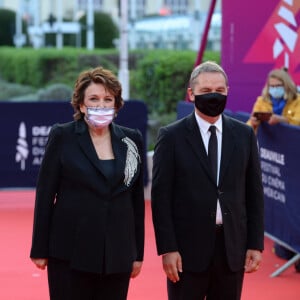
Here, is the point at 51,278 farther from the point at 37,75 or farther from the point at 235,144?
the point at 37,75

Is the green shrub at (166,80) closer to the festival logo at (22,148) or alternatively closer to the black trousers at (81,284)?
the festival logo at (22,148)

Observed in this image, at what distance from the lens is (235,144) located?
550 cm

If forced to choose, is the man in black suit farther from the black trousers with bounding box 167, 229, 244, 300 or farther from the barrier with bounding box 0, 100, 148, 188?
the barrier with bounding box 0, 100, 148, 188

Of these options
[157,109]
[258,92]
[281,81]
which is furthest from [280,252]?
[157,109]

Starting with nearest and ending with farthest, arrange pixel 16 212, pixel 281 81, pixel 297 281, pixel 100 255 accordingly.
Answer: pixel 100 255
pixel 297 281
pixel 281 81
pixel 16 212

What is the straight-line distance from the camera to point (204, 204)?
5395 millimetres

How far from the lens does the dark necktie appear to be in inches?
214

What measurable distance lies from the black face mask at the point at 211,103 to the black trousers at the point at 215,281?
64 cm

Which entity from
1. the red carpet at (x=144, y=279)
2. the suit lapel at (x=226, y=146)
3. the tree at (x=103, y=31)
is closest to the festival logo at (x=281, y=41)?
the red carpet at (x=144, y=279)

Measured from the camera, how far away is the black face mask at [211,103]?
213 inches

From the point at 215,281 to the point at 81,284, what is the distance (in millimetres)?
728

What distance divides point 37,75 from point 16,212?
750 inches

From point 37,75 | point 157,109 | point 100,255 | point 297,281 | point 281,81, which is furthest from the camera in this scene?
point 37,75

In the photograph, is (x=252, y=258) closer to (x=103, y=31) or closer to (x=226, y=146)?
(x=226, y=146)
